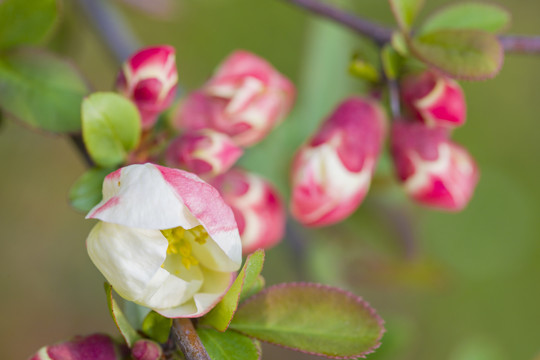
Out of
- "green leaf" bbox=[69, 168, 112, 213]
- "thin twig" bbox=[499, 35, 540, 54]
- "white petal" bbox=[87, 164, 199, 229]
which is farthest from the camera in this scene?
"thin twig" bbox=[499, 35, 540, 54]

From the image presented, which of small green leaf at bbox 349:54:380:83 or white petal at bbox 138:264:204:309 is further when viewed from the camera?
small green leaf at bbox 349:54:380:83

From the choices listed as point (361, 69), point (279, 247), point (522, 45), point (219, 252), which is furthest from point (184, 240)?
point (279, 247)

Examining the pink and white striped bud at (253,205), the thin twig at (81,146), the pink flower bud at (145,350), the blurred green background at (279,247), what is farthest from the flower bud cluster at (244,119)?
the blurred green background at (279,247)

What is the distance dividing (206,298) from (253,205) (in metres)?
0.24

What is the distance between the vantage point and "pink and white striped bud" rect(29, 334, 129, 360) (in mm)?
542

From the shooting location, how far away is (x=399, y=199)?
120 cm

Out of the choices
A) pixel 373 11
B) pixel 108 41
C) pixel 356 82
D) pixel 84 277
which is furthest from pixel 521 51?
pixel 84 277

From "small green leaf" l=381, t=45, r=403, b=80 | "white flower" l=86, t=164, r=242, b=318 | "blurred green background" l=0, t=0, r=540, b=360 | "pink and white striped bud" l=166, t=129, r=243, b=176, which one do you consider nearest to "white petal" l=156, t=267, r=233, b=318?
"white flower" l=86, t=164, r=242, b=318

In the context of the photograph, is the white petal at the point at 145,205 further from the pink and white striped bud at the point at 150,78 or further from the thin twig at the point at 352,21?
the thin twig at the point at 352,21

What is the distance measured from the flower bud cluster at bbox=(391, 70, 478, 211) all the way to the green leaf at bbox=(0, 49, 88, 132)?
36cm

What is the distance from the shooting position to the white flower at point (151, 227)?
0.49 meters

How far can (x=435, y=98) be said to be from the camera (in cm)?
73

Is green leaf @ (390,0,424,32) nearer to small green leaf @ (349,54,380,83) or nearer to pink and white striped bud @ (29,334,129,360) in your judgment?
small green leaf @ (349,54,380,83)

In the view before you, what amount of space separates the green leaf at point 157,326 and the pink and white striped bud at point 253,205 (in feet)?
0.64
